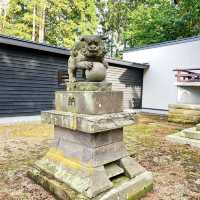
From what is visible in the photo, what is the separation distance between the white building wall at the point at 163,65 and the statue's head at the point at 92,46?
370 inches

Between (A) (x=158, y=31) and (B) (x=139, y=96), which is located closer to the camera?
(B) (x=139, y=96)

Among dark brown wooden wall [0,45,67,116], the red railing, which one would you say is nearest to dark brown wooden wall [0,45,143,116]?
dark brown wooden wall [0,45,67,116]

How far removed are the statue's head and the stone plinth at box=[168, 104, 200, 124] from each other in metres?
7.38

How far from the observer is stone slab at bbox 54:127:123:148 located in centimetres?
255

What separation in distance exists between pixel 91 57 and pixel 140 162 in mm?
2191

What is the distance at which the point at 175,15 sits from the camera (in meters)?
19.5

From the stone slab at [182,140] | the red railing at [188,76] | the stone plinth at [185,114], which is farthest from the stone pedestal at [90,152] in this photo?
the red railing at [188,76]

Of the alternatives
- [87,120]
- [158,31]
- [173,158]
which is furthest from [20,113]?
[158,31]

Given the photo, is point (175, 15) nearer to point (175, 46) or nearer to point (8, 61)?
point (175, 46)

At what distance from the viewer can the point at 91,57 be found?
279 cm

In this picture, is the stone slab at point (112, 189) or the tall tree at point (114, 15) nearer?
the stone slab at point (112, 189)

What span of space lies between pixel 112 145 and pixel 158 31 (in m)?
18.9

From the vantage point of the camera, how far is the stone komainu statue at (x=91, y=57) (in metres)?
2.72

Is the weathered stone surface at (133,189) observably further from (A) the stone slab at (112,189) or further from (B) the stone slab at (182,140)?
(B) the stone slab at (182,140)
